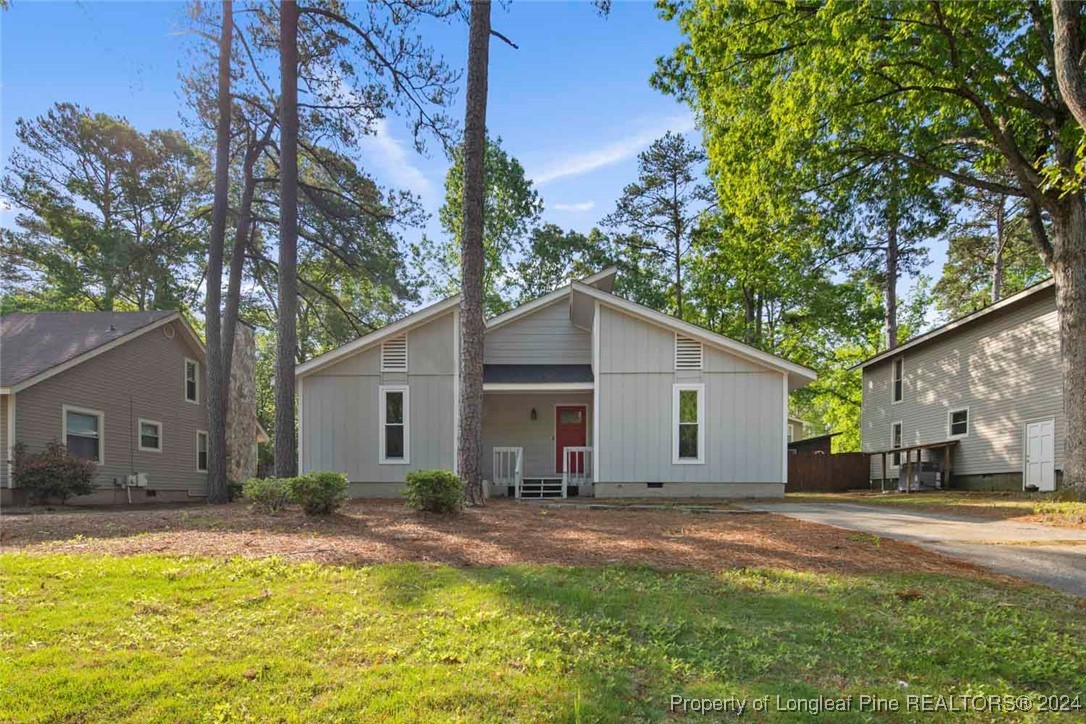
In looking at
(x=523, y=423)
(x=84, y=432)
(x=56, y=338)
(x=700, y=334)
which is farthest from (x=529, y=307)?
(x=56, y=338)

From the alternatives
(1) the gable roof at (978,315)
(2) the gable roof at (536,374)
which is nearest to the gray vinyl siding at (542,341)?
(2) the gable roof at (536,374)

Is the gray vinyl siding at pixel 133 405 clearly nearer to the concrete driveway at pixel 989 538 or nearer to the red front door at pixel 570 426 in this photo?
the red front door at pixel 570 426

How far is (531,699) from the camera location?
2.73 meters

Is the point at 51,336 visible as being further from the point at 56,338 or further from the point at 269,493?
the point at 269,493

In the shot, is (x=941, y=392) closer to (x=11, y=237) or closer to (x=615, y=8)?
(x=615, y=8)

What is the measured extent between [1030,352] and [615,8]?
13876 mm

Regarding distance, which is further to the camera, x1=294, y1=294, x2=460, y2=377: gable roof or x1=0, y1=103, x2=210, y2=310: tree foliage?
x1=0, y1=103, x2=210, y2=310: tree foliage

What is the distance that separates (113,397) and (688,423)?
15.2m

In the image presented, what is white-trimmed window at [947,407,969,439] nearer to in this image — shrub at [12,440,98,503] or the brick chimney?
shrub at [12,440,98,503]

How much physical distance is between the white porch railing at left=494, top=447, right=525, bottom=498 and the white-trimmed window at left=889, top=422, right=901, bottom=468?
1489 centimetres

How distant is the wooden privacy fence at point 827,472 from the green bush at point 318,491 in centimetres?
1834

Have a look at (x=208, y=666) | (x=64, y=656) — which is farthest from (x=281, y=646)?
(x=64, y=656)

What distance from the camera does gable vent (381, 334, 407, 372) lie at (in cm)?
1422

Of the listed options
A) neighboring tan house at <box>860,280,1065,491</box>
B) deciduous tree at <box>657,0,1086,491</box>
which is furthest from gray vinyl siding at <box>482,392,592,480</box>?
neighboring tan house at <box>860,280,1065,491</box>
